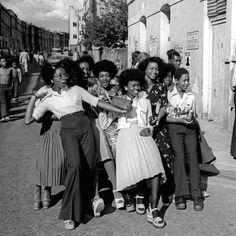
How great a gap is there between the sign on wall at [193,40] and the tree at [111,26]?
1797cm

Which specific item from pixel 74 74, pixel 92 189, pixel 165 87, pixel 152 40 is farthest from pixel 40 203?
pixel 152 40

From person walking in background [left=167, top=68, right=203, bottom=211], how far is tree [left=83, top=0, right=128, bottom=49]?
2479 centimetres

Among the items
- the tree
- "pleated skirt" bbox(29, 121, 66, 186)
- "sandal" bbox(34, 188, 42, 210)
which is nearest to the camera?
"pleated skirt" bbox(29, 121, 66, 186)

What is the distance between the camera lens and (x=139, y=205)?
4.83m

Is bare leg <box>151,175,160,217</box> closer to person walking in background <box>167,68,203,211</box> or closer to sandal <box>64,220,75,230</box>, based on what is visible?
person walking in background <box>167,68,203,211</box>

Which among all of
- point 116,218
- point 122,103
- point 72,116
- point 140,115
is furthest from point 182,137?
point 72,116

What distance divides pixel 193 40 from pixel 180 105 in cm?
667

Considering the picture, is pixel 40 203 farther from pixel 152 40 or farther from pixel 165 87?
pixel 152 40

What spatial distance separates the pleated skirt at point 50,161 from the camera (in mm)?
4703

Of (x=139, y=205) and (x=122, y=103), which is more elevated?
(x=122, y=103)

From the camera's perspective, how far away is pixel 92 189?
492 centimetres

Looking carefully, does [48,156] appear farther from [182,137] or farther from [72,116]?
[182,137]

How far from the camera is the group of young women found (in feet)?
14.9

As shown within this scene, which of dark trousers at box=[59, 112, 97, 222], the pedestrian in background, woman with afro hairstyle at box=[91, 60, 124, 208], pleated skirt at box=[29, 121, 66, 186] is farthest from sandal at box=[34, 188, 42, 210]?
woman with afro hairstyle at box=[91, 60, 124, 208]
